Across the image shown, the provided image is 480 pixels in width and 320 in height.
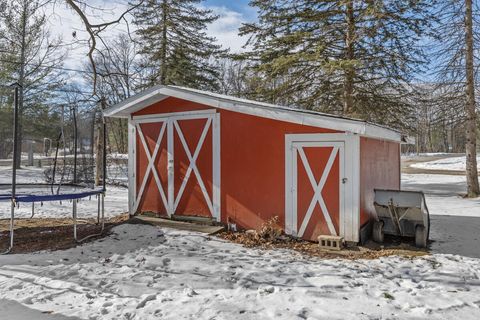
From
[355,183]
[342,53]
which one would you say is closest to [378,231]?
[355,183]

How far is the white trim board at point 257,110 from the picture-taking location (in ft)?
18.9

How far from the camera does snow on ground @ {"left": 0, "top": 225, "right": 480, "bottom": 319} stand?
11.1ft

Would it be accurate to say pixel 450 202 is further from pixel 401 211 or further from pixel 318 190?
pixel 318 190

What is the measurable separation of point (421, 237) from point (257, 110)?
356 cm

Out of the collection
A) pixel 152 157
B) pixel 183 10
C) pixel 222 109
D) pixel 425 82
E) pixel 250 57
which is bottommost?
pixel 152 157

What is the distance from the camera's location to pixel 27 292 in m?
3.84

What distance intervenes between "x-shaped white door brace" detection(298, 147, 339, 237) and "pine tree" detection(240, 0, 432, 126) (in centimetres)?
566

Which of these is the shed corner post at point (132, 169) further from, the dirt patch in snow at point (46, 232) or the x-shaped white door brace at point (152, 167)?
the dirt patch in snow at point (46, 232)

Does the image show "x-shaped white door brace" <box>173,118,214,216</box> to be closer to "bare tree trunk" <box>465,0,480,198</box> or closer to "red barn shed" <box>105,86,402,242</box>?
"red barn shed" <box>105,86,402,242</box>

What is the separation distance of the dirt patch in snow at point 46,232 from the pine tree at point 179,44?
1002 centimetres

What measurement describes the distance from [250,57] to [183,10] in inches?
241

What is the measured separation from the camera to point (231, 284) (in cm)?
402

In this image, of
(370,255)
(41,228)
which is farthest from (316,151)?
(41,228)

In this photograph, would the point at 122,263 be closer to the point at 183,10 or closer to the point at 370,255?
the point at 370,255
